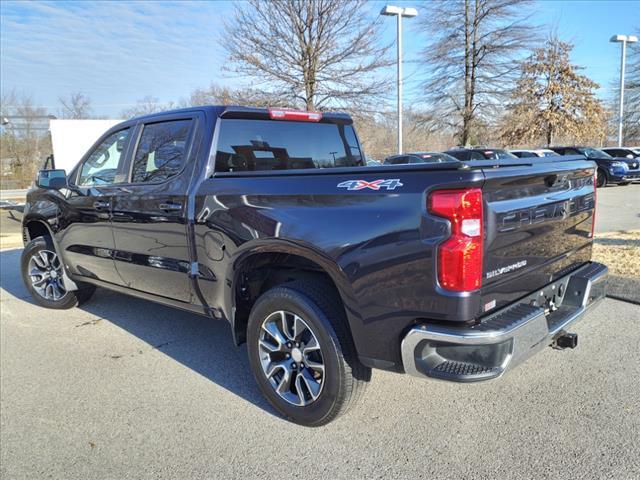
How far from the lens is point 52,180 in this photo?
4992mm

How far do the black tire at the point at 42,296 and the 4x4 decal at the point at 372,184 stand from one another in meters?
3.92

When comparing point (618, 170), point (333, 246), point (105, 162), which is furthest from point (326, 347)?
point (618, 170)

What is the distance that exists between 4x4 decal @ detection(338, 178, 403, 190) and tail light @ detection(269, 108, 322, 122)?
149cm

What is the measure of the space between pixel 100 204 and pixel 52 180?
37.0 inches

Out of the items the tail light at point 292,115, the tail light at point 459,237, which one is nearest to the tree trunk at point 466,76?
the tail light at point 292,115

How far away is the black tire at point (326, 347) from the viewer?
2.87m

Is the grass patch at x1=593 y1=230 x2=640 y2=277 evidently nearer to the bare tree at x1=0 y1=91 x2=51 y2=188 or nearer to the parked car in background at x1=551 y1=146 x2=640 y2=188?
the parked car in background at x1=551 y1=146 x2=640 y2=188

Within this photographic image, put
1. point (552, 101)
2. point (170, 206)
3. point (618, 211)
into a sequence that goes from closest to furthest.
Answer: point (170, 206) < point (618, 211) < point (552, 101)

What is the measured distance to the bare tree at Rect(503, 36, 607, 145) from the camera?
1090 inches

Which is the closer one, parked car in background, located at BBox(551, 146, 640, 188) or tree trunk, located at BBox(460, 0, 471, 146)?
parked car in background, located at BBox(551, 146, 640, 188)

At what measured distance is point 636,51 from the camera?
113ft

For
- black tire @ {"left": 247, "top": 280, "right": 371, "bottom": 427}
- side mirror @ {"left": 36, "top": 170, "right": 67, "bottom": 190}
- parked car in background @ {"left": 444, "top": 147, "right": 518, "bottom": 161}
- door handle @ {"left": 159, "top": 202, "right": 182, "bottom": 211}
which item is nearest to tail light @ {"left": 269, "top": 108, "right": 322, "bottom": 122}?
door handle @ {"left": 159, "top": 202, "right": 182, "bottom": 211}

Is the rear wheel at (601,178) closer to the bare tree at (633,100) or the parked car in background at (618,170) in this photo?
the parked car in background at (618,170)

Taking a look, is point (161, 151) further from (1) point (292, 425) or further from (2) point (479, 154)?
(2) point (479, 154)
